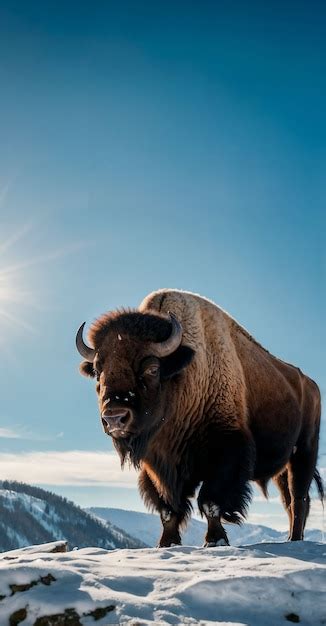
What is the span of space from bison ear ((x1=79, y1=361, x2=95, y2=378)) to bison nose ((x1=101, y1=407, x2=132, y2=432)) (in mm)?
1669

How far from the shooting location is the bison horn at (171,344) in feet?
28.0

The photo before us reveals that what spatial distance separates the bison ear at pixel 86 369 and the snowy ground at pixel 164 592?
14.7 feet

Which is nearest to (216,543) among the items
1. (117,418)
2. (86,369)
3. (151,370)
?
(117,418)

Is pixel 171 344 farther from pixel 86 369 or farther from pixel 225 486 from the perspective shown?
pixel 225 486

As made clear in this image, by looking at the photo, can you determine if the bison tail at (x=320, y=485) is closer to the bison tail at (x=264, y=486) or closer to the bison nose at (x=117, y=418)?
the bison tail at (x=264, y=486)

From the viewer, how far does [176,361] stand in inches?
345

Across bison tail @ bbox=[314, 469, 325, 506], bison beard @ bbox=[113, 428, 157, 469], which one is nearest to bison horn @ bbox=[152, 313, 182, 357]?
bison beard @ bbox=[113, 428, 157, 469]

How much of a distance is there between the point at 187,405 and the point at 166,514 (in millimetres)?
1566

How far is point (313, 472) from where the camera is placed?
12.6 meters

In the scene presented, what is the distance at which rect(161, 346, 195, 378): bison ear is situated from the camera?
8.71 meters

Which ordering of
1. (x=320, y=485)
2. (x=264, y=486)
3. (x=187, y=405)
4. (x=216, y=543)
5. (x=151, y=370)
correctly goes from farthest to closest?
(x=320, y=485), (x=264, y=486), (x=187, y=405), (x=151, y=370), (x=216, y=543)

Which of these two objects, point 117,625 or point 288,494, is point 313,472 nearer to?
point 288,494

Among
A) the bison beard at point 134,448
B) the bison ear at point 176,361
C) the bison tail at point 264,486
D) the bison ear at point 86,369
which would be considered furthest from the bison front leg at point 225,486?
the bison tail at point 264,486

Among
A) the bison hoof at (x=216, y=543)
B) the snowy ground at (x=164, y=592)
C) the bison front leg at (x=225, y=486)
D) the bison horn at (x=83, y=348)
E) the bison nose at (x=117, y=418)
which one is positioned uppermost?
the bison horn at (x=83, y=348)
